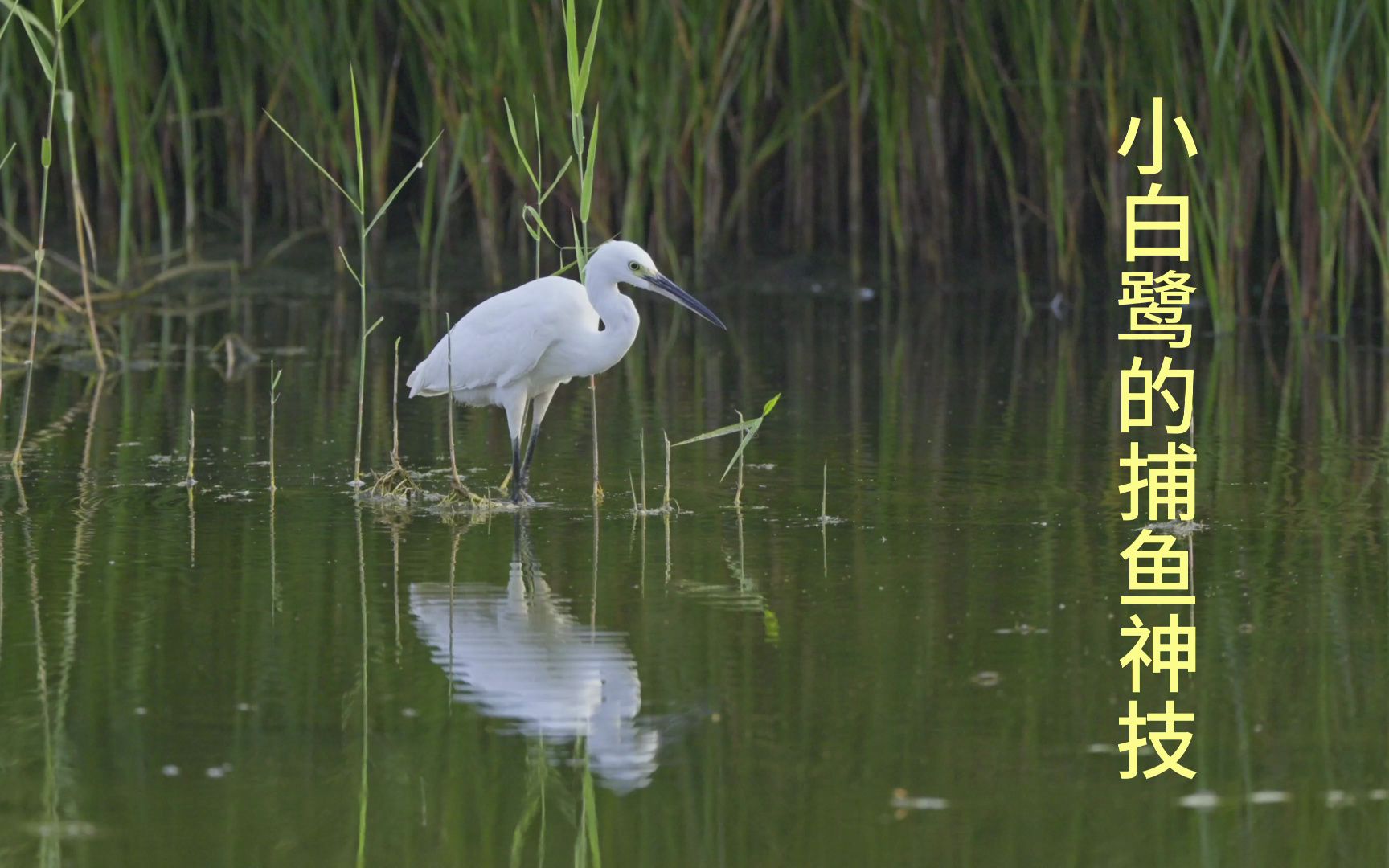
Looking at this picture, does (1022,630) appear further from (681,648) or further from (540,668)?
(540,668)

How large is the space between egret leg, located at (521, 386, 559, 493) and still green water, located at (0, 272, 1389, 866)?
0.09 m

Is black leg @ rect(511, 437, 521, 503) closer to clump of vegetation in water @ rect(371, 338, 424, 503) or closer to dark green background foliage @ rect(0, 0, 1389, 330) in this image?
clump of vegetation in water @ rect(371, 338, 424, 503)

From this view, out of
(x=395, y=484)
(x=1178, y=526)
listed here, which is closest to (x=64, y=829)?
(x=395, y=484)

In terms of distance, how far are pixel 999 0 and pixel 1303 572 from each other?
6416 mm

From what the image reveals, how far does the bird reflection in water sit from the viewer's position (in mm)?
3961

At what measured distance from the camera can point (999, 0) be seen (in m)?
11.3

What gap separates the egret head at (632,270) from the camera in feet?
20.8

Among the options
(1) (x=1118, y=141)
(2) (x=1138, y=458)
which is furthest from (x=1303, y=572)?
(1) (x=1118, y=141)

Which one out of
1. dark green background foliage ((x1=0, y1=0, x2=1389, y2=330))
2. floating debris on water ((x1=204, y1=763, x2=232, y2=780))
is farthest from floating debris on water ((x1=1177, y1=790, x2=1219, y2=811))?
dark green background foliage ((x1=0, y1=0, x2=1389, y2=330))

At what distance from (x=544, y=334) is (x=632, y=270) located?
33 centimetres

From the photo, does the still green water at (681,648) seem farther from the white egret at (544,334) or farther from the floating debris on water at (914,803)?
the white egret at (544,334)

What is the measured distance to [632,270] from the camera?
641 centimetres

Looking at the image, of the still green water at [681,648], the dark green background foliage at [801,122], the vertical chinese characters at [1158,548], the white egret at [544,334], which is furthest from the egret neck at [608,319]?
the dark green background foliage at [801,122]

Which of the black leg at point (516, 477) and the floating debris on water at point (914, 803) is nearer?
the floating debris on water at point (914, 803)
